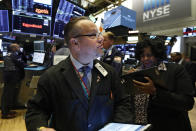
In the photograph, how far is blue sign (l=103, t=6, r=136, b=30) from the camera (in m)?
5.20

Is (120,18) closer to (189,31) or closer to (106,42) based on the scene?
(106,42)

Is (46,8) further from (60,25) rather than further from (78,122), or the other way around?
(78,122)

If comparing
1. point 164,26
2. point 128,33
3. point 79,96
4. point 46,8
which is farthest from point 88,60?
point 164,26

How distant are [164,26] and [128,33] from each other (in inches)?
142

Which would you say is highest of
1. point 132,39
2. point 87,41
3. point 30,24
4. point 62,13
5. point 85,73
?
point 62,13

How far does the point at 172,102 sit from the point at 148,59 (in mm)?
475

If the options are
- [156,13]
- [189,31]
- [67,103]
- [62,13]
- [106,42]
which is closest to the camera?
[67,103]

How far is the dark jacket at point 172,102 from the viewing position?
1325 mm

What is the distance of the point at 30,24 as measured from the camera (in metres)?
3.67

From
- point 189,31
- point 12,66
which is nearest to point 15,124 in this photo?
point 12,66

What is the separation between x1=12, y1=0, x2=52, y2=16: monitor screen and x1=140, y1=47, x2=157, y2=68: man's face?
9.99ft

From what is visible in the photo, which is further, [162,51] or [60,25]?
[60,25]

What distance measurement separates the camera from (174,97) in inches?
52.1

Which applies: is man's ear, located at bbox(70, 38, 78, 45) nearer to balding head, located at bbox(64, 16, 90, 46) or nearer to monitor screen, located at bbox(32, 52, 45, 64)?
balding head, located at bbox(64, 16, 90, 46)
